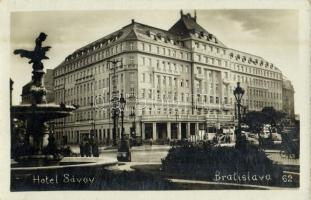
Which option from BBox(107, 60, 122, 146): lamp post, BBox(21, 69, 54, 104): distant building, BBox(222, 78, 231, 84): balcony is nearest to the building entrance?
BBox(107, 60, 122, 146): lamp post

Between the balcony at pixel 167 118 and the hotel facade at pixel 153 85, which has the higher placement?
the hotel facade at pixel 153 85

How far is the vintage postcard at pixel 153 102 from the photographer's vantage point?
30.1 ft

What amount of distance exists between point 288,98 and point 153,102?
219 centimetres

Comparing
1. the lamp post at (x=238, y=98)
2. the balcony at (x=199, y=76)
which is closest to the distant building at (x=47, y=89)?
the balcony at (x=199, y=76)

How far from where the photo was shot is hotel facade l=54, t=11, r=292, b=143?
9617 mm

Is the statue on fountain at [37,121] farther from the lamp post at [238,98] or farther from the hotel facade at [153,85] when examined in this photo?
the lamp post at [238,98]

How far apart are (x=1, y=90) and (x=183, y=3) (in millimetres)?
3154

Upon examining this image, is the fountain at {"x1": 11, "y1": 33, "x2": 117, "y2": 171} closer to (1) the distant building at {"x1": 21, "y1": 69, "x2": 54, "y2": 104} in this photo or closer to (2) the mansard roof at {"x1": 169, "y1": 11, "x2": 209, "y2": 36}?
(1) the distant building at {"x1": 21, "y1": 69, "x2": 54, "y2": 104}

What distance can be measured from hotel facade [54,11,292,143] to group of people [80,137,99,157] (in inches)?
4.1

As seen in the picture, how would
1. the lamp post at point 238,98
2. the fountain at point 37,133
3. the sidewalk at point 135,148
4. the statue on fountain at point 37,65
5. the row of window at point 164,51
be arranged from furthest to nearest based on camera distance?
the row of window at point 164,51 → the lamp post at point 238,98 → the sidewalk at point 135,148 → the statue on fountain at point 37,65 → the fountain at point 37,133

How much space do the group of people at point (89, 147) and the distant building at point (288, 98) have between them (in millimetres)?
3119

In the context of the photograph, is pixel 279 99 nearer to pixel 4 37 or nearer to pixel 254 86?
pixel 254 86

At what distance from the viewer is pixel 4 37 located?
9.30m

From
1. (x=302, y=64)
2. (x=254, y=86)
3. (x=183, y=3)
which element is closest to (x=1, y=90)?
(x=183, y=3)
